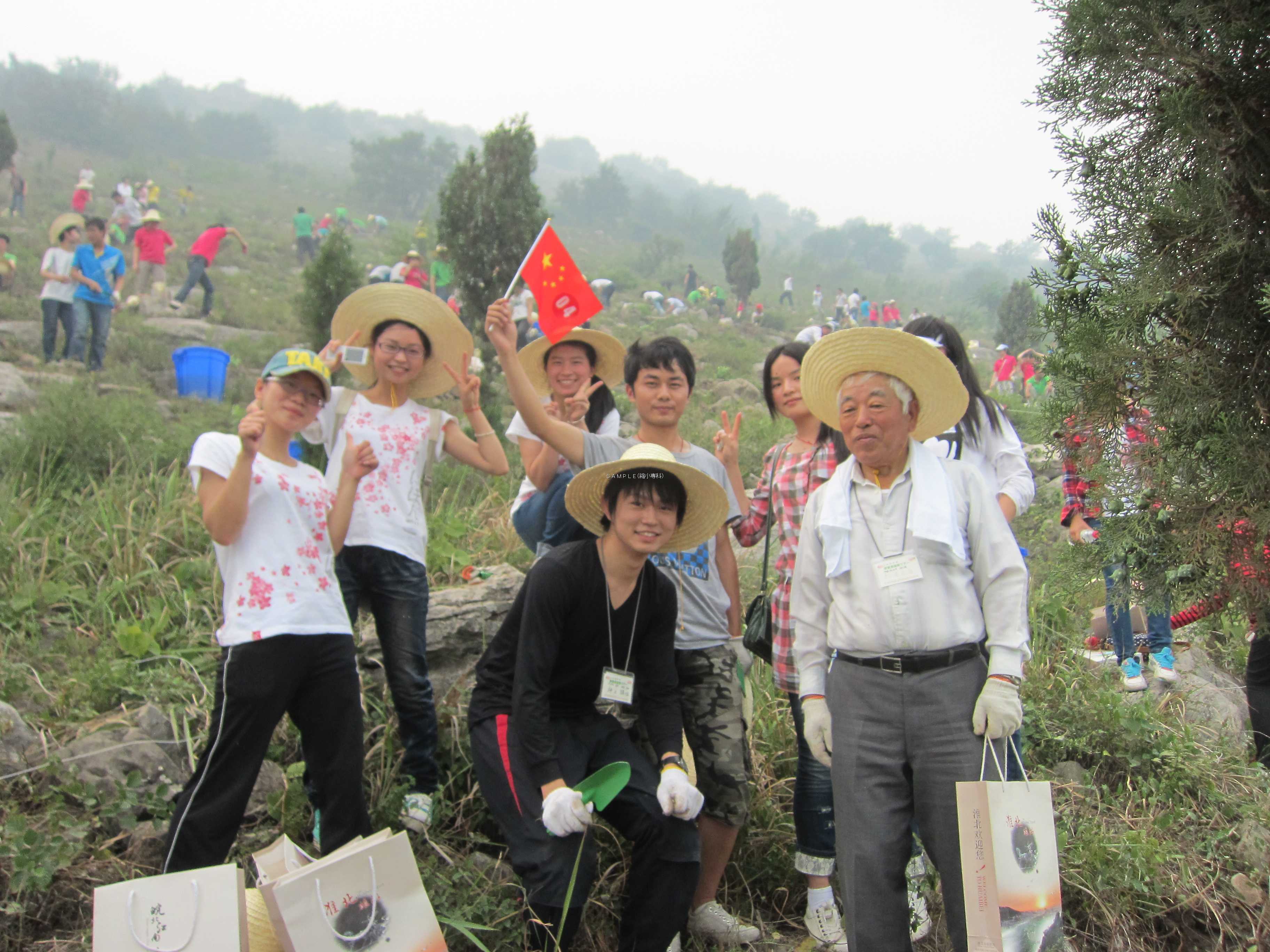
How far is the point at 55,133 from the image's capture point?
152 ft

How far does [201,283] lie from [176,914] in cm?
1490

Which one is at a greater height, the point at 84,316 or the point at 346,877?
the point at 84,316

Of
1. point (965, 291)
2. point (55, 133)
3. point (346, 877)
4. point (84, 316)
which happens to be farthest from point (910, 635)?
point (965, 291)

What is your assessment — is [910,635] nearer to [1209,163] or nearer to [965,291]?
[1209,163]

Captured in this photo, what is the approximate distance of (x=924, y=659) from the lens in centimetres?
235

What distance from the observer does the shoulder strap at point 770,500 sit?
11.0 ft

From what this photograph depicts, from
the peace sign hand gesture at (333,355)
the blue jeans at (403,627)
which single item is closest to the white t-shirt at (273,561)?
the blue jeans at (403,627)

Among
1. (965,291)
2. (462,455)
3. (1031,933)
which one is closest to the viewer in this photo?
(1031,933)

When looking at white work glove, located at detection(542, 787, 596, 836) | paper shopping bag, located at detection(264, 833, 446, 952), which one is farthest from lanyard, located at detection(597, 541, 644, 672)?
A: paper shopping bag, located at detection(264, 833, 446, 952)

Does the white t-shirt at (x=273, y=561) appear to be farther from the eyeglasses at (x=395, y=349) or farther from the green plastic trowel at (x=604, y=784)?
the green plastic trowel at (x=604, y=784)

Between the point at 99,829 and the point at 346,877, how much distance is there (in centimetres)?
156

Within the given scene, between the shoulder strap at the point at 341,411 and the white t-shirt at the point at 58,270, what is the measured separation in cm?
706

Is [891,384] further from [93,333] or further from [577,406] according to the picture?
[93,333]

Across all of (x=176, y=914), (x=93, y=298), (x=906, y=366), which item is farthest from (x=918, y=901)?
(x=93, y=298)
